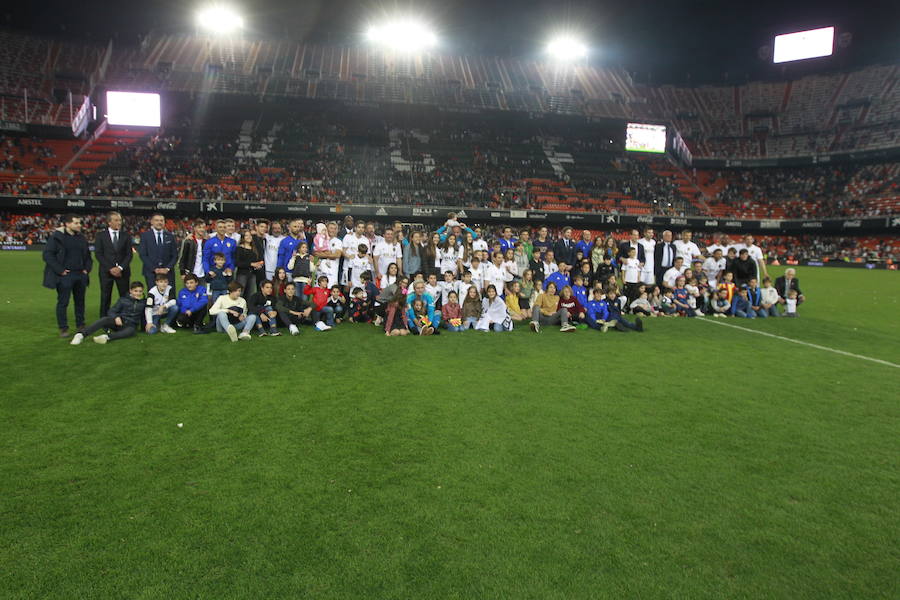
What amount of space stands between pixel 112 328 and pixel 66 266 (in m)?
1.14

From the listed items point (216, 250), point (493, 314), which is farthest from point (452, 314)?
point (216, 250)

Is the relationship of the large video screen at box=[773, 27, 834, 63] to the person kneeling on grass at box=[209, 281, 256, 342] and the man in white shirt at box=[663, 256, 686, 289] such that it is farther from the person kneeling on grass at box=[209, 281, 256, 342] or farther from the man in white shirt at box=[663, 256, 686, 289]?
the person kneeling on grass at box=[209, 281, 256, 342]

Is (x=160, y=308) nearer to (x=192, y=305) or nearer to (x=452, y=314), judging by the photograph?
(x=192, y=305)

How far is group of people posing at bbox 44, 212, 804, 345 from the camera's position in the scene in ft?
27.6

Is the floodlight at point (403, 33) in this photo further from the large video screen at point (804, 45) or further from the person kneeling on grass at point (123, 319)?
the person kneeling on grass at point (123, 319)

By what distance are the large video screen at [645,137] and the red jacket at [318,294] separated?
40.7 metres

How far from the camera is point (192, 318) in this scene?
348 inches

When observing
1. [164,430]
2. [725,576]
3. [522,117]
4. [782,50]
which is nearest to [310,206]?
[522,117]

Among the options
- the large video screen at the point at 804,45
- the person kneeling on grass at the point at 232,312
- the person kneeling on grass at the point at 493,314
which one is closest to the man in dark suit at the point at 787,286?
the person kneeling on grass at the point at 493,314

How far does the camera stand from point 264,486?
3516 millimetres

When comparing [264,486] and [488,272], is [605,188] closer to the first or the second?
[488,272]

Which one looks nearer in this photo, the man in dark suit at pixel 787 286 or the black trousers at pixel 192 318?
the black trousers at pixel 192 318

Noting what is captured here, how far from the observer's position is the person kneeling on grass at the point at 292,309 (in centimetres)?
894

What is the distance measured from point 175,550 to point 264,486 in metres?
0.75
